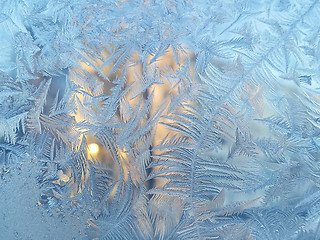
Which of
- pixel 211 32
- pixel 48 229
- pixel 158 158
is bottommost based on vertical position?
pixel 48 229

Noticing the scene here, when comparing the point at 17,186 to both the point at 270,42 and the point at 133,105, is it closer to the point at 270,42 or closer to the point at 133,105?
the point at 133,105

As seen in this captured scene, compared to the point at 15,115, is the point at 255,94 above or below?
above

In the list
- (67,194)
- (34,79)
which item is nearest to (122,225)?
(67,194)

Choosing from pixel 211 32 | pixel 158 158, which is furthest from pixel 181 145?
pixel 211 32

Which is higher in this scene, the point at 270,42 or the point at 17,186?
the point at 270,42

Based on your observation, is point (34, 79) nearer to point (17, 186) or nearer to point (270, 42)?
point (17, 186)
